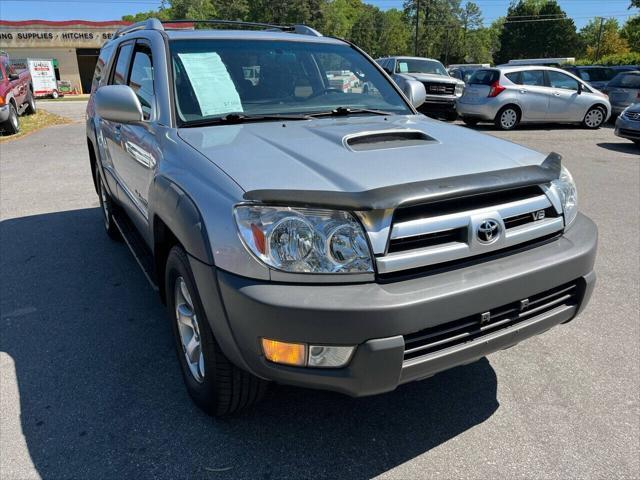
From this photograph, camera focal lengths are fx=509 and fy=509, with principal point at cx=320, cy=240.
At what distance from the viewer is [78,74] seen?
45.9 metres

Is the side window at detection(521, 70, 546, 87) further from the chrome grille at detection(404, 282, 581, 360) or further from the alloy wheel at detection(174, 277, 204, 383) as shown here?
the alloy wheel at detection(174, 277, 204, 383)

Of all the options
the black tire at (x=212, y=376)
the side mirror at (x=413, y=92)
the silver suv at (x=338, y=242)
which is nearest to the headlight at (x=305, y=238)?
the silver suv at (x=338, y=242)

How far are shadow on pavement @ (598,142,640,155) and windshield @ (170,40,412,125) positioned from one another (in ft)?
31.0

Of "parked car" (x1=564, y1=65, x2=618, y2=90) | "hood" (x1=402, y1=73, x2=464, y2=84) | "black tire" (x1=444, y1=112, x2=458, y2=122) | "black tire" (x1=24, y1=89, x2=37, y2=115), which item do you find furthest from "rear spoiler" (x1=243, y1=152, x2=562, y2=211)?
"parked car" (x1=564, y1=65, x2=618, y2=90)

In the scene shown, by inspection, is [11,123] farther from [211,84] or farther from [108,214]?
[211,84]

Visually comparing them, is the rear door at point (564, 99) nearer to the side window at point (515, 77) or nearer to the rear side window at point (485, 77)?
the side window at point (515, 77)

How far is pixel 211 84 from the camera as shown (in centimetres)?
297

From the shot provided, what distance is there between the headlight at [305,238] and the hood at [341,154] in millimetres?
112

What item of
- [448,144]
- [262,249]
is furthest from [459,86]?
[262,249]

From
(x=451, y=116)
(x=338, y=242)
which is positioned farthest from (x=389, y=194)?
(x=451, y=116)

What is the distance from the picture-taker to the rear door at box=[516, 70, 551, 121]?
13336mm

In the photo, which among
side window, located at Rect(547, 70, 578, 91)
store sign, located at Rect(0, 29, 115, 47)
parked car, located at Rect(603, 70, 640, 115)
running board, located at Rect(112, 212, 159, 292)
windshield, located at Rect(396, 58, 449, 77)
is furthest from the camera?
store sign, located at Rect(0, 29, 115, 47)

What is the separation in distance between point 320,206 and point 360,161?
16.6 inches

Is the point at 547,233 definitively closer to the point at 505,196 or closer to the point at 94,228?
the point at 505,196
